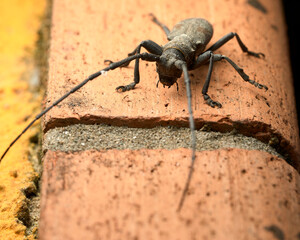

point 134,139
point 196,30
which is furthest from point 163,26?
point 134,139

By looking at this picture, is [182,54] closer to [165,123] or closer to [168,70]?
[168,70]

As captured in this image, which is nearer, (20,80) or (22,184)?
(22,184)

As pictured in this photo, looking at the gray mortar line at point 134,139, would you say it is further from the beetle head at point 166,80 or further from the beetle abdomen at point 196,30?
the beetle abdomen at point 196,30

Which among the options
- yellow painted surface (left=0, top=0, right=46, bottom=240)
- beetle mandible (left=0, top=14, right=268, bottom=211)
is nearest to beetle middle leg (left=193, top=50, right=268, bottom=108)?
beetle mandible (left=0, top=14, right=268, bottom=211)

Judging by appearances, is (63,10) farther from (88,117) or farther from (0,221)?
(0,221)

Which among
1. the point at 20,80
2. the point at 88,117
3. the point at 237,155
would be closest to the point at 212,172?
the point at 237,155

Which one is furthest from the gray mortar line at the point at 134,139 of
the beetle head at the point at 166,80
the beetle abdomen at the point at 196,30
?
Answer: the beetle abdomen at the point at 196,30

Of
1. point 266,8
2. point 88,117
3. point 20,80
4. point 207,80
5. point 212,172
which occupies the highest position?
point 266,8
